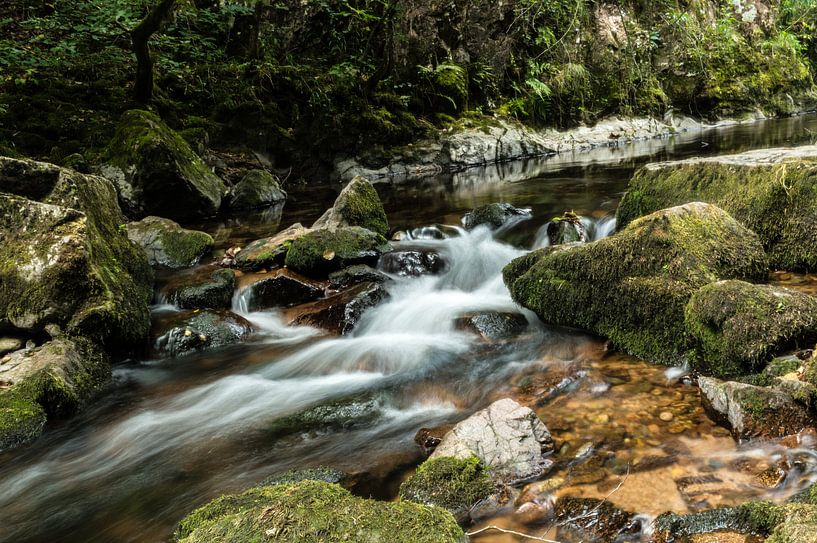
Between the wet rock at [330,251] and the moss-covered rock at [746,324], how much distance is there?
4.26 metres

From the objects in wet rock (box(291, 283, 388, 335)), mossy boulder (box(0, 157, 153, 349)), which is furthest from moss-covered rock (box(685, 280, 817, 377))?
mossy boulder (box(0, 157, 153, 349))

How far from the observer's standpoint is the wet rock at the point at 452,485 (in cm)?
238

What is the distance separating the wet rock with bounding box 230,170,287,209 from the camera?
1128 centimetres

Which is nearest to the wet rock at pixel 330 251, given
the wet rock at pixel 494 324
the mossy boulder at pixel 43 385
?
the wet rock at pixel 494 324

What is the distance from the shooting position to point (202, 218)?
33.9 ft

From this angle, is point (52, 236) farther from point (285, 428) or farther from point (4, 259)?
point (285, 428)

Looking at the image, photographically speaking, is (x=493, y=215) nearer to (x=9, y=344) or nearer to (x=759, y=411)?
(x=759, y=411)

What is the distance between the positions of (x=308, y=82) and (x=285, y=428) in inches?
524

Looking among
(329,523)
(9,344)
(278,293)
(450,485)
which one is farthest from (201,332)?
(329,523)

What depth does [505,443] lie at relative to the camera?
269 cm

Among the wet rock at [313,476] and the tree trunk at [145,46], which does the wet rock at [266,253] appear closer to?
the wet rock at [313,476]

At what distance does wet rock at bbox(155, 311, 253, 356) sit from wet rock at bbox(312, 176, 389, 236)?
208cm

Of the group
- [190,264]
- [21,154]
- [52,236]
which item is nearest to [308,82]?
[21,154]

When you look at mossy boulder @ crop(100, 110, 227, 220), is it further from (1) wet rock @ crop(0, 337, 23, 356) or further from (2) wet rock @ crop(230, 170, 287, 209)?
(1) wet rock @ crop(0, 337, 23, 356)
